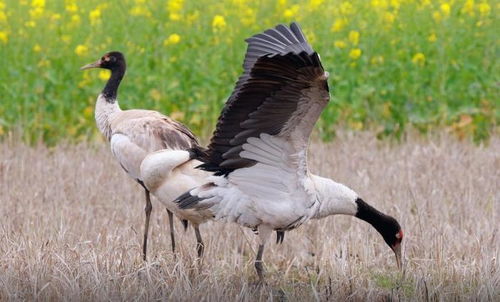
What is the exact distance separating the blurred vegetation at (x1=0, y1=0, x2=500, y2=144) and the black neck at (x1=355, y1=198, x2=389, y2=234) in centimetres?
435

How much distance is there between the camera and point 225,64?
11.2 meters

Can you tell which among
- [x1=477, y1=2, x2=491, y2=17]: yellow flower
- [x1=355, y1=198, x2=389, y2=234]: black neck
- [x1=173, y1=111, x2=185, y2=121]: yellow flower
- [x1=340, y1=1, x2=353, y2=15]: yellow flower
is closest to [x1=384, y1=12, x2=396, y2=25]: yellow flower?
[x1=340, y1=1, x2=353, y2=15]: yellow flower

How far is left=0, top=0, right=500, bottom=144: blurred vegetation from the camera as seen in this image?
35.5ft

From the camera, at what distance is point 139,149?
6602 mm

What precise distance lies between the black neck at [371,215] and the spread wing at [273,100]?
58cm

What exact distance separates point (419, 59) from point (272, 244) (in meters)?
4.89

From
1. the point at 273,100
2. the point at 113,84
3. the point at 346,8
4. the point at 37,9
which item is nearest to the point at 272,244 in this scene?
the point at 273,100

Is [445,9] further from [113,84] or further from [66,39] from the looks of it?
[113,84]

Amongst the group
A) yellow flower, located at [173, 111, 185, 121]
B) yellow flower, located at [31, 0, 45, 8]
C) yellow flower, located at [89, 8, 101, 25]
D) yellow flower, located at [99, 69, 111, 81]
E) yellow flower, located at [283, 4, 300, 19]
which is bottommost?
yellow flower, located at [173, 111, 185, 121]

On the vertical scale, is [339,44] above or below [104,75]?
above

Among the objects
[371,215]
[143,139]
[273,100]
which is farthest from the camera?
[143,139]

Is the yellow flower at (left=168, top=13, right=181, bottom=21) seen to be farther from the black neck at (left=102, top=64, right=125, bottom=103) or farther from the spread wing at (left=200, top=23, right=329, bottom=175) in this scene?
the spread wing at (left=200, top=23, right=329, bottom=175)

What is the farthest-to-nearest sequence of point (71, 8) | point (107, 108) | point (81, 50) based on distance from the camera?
point (71, 8), point (81, 50), point (107, 108)

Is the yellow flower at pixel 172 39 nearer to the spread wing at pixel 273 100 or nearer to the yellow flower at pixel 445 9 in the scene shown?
the yellow flower at pixel 445 9
